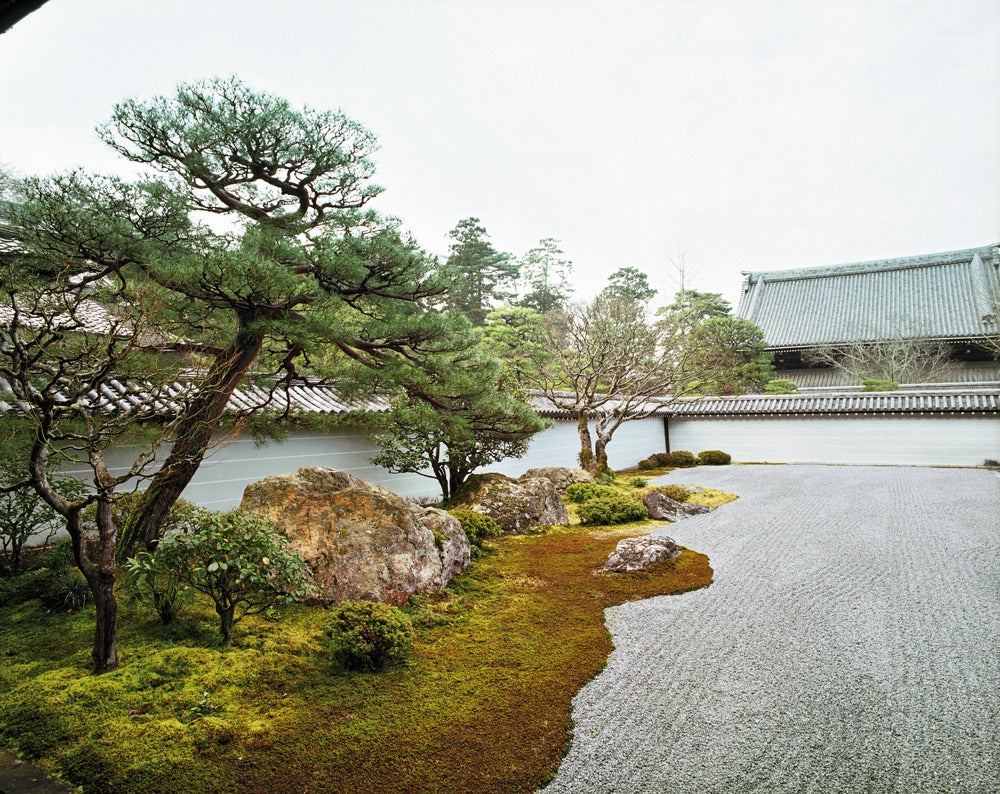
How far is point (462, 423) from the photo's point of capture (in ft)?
22.9

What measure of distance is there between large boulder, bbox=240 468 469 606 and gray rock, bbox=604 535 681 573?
71.0 inches

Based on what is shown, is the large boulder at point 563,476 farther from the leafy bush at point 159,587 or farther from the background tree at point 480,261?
the background tree at point 480,261

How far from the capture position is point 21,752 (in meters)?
3.10

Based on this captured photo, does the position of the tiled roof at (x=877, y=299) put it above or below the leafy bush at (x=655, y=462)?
above

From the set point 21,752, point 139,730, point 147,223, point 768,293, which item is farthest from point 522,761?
point 768,293

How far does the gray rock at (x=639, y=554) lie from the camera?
645cm

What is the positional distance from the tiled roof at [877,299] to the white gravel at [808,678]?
1625 cm

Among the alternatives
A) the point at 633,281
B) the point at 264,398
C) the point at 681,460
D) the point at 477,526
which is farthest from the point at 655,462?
the point at 633,281

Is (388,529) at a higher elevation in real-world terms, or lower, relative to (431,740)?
higher

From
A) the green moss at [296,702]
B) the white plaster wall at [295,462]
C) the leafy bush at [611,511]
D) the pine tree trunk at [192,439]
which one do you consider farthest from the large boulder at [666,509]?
the pine tree trunk at [192,439]

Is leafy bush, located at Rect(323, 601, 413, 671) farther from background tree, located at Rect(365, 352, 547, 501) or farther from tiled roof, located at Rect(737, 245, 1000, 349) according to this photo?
tiled roof, located at Rect(737, 245, 1000, 349)

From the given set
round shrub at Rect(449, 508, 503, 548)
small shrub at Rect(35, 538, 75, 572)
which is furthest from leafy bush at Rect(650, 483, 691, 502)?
small shrub at Rect(35, 538, 75, 572)

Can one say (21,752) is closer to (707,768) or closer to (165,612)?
(165,612)

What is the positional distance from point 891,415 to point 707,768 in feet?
57.7
